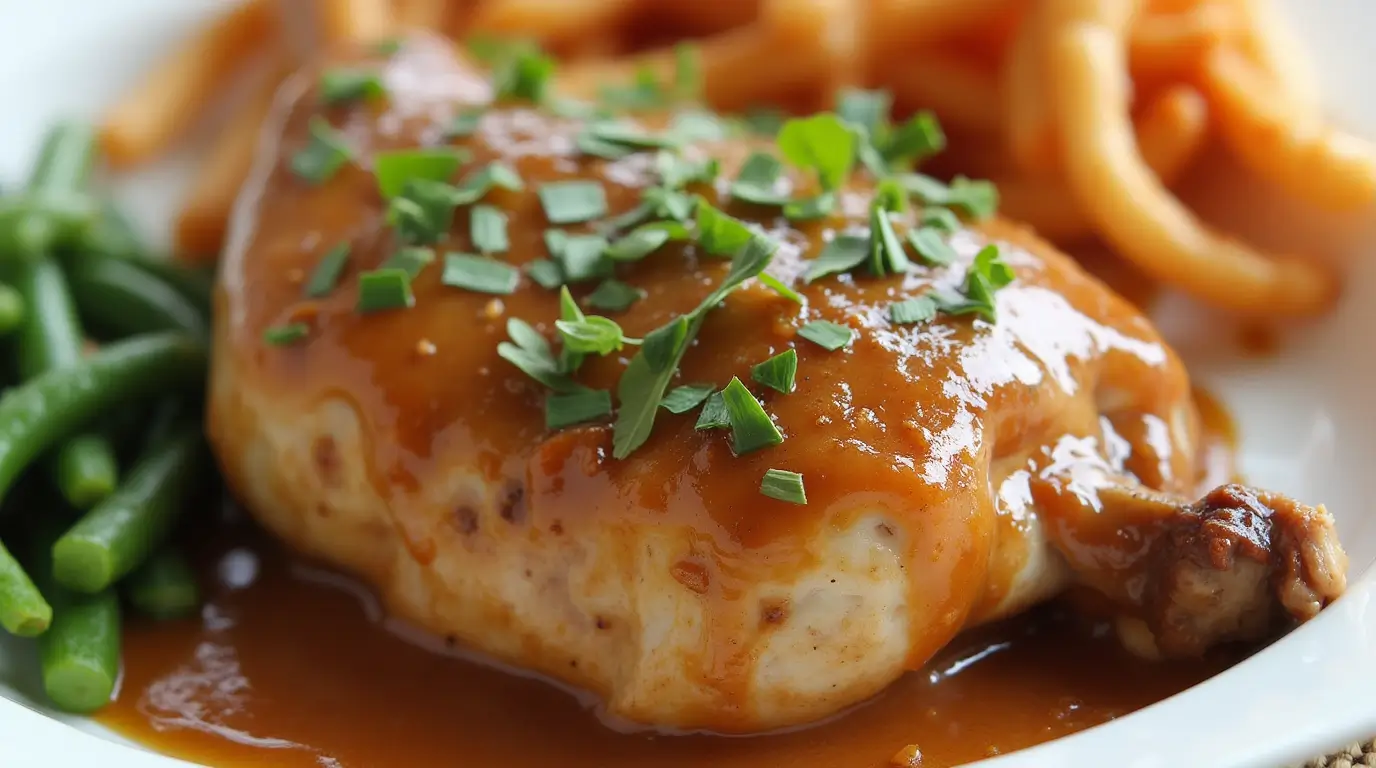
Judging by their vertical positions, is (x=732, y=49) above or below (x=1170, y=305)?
above

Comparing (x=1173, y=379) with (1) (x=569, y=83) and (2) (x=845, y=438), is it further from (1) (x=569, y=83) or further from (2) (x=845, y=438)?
(1) (x=569, y=83)

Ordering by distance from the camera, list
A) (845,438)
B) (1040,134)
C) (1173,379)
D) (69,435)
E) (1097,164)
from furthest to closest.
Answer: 1. (1040,134)
2. (1097,164)
3. (69,435)
4. (1173,379)
5. (845,438)

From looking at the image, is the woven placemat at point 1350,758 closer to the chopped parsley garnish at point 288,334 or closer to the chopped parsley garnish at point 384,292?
the chopped parsley garnish at point 384,292

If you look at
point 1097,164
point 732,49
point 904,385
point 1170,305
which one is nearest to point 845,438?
point 904,385

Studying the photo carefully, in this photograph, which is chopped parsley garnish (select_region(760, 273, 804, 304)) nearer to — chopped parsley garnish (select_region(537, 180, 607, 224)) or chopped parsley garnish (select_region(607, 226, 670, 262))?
chopped parsley garnish (select_region(607, 226, 670, 262))

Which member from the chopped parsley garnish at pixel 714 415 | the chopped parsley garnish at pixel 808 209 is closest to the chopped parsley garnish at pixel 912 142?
the chopped parsley garnish at pixel 808 209

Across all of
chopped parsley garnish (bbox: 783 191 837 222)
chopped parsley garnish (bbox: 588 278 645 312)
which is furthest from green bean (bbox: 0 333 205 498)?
chopped parsley garnish (bbox: 783 191 837 222)
